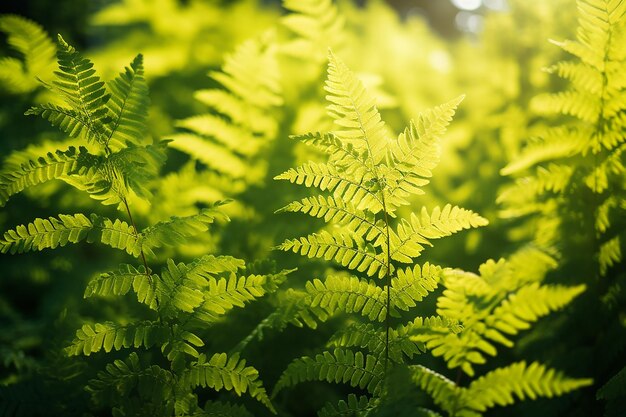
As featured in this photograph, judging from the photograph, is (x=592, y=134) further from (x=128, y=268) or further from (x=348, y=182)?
(x=128, y=268)

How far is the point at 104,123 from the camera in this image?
102 centimetres

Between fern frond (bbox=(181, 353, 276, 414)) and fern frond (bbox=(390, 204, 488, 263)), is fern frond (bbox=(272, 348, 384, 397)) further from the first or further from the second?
fern frond (bbox=(390, 204, 488, 263))

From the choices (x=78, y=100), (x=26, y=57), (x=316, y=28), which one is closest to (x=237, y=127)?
(x=316, y=28)

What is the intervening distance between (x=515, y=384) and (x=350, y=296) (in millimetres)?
357

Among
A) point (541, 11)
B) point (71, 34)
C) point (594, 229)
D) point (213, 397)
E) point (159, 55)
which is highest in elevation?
point (71, 34)

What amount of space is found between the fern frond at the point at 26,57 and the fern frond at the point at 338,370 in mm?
1523

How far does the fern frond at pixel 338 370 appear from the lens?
3.15 ft

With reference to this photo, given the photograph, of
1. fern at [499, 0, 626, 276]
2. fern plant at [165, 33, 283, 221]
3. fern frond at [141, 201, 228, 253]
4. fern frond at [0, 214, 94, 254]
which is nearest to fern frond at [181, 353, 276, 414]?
fern frond at [141, 201, 228, 253]

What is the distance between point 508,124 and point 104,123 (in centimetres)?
197

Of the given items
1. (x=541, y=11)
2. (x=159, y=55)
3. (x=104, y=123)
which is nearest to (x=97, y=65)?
(x=159, y=55)

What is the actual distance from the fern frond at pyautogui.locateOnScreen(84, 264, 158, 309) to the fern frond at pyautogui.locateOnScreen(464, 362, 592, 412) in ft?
2.10

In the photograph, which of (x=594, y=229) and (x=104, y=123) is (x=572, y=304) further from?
(x=104, y=123)

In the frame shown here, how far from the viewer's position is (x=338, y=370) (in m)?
0.97

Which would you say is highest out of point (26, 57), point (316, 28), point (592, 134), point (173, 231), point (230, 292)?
Answer: point (316, 28)
